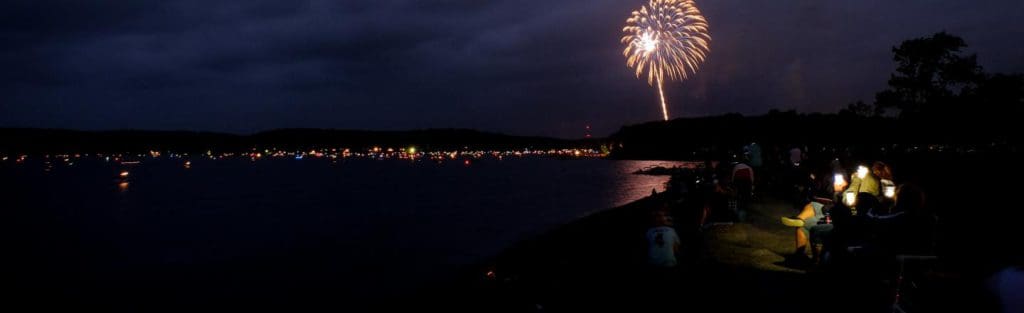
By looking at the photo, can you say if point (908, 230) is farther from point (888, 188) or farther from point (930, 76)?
point (930, 76)

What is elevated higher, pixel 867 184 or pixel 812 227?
pixel 867 184

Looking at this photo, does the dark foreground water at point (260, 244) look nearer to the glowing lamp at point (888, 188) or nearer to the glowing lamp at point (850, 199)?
the glowing lamp at point (850, 199)

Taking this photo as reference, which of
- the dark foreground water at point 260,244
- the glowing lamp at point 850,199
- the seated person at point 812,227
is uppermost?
the glowing lamp at point 850,199

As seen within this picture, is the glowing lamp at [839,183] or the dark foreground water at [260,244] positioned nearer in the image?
the glowing lamp at [839,183]

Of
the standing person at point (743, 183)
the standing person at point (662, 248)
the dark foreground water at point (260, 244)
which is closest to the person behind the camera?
the standing person at point (662, 248)

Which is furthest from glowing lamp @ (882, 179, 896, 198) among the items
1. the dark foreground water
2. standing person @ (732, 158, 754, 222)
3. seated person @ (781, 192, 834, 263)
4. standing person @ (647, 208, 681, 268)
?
the dark foreground water

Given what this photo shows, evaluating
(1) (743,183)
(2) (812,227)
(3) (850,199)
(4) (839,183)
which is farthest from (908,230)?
(1) (743,183)

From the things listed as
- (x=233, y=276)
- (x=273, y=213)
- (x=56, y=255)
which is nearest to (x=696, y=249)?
(x=233, y=276)

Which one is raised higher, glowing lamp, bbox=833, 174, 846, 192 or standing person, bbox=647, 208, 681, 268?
glowing lamp, bbox=833, 174, 846, 192

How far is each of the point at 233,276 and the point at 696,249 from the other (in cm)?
1718

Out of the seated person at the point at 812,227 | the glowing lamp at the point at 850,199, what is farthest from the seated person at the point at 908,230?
the glowing lamp at the point at 850,199

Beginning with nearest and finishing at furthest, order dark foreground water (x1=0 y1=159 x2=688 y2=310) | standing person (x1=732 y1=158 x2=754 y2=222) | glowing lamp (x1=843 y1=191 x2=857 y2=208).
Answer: glowing lamp (x1=843 y1=191 x2=857 y2=208) → standing person (x1=732 y1=158 x2=754 y2=222) → dark foreground water (x1=0 y1=159 x2=688 y2=310)

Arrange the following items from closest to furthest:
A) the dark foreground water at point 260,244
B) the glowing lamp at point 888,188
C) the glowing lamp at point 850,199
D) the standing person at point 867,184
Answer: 1. the glowing lamp at point 850,199
2. the glowing lamp at point 888,188
3. the standing person at point 867,184
4. the dark foreground water at point 260,244

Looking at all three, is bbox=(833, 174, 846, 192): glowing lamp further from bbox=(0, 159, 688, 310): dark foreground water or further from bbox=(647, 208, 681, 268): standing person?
bbox=(0, 159, 688, 310): dark foreground water
